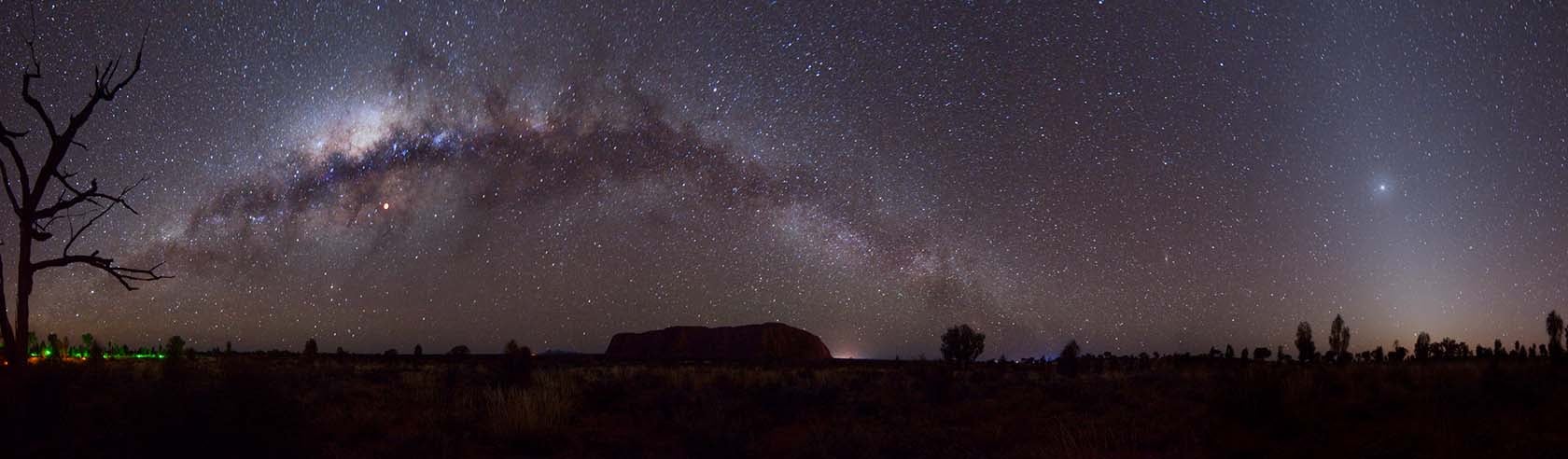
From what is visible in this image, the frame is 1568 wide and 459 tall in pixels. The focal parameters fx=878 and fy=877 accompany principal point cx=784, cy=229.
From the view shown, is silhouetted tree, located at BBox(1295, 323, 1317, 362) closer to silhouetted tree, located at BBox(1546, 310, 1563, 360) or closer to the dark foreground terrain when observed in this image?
silhouetted tree, located at BBox(1546, 310, 1563, 360)

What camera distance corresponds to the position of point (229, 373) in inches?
392

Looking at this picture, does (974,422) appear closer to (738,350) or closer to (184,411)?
(184,411)

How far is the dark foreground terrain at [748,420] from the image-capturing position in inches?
383

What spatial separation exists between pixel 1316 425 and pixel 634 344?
126 meters

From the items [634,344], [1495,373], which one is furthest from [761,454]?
[634,344]

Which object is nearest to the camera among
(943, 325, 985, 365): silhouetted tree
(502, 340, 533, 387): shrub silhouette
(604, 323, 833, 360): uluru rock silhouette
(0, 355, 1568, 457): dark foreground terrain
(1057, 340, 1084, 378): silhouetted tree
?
(0, 355, 1568, 457): dark foreground terrain

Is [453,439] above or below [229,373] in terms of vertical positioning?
below

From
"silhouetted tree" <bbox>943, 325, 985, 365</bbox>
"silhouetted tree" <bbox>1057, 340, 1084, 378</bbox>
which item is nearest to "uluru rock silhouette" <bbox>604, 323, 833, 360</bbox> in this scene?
"silhouetted tree" <bbox>943, 325, 985, 365</bbox>

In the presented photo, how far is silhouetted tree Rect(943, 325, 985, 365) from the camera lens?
5684cm

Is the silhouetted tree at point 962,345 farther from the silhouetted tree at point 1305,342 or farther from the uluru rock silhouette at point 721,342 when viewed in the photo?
the uluru rock silhouette at point 721,342

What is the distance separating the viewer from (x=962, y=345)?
56.9 m

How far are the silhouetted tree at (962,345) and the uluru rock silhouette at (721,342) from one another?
6318 centimetres

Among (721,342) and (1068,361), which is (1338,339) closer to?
(1068,361)

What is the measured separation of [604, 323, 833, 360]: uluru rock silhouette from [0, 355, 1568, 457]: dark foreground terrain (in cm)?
10061
